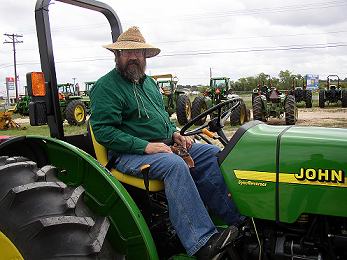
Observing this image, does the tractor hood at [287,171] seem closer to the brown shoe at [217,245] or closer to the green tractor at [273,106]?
the brown shoe at [217,245]

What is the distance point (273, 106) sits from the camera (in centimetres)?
1579

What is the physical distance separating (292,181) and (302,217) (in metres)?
0.22

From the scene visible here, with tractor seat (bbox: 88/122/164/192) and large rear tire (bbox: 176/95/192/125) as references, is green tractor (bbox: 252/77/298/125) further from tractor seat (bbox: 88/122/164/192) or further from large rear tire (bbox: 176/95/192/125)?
tractor seat (bbox: 88/122/164/192)

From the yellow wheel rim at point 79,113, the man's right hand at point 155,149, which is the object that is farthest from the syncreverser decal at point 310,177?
the yellow wheel rim at point 79,113

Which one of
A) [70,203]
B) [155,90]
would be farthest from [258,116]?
[70,203]

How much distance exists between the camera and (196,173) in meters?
2.91

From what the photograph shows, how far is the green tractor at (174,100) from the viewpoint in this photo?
1552 centimetres

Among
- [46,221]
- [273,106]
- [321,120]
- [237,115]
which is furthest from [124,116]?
[321,120]

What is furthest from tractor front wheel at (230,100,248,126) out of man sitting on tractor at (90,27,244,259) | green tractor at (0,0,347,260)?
green tractor at (0,0,347,260)

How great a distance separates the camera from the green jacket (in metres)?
2.62

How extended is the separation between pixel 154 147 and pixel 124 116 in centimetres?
32

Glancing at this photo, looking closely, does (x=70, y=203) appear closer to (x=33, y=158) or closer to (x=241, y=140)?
(x=33, y=158)

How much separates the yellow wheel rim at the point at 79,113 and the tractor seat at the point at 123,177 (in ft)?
46.5

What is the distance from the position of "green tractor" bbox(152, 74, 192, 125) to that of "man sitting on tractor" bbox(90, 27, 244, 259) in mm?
11836
